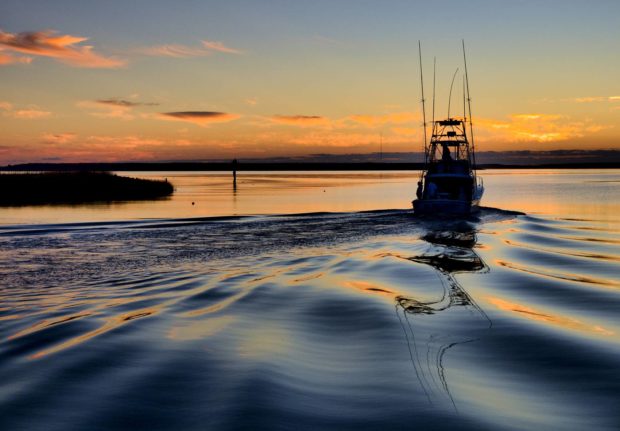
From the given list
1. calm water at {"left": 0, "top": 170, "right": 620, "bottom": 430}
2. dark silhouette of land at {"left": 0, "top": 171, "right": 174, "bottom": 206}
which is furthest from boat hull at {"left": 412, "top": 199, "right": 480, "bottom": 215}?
dark silhouette of land at {"left": 0, "top": 171, "right": 174, "bottom": 206}

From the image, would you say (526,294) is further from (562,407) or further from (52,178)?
(52,178)

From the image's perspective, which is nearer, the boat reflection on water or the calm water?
the calm water

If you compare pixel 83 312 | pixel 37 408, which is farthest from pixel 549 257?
pixel 37 408

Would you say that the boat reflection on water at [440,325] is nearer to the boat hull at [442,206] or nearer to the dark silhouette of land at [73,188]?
the boat hull at [442,206]

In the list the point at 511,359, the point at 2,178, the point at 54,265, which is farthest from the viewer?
the point at 2,178

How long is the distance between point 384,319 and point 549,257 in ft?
51.4

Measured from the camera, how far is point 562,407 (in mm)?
9039

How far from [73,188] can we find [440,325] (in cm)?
7152

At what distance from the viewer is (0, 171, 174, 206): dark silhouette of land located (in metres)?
69.1

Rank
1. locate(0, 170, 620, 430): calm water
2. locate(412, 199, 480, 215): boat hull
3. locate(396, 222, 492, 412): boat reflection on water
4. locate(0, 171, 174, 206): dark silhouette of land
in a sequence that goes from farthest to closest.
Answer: locate(0, 171, 174, 206): dark silhouette of land → locate(412, 199, 480, 215): boat hull → locate(396, 222, 492, 412): boat reflection on water → locate(0, 170, 620, 430): calm water

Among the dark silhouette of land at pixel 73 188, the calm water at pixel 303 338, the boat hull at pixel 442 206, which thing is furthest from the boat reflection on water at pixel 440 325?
the dark silhouette of land at pixel 73 188

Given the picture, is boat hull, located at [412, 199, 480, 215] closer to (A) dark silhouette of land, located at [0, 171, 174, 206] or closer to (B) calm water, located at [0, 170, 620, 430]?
(B) calm water, located at [0, 170, 620, 430]

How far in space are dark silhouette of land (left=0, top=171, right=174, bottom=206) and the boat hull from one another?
4157 cm

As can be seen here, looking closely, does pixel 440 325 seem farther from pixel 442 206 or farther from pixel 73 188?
pixel 73 188
